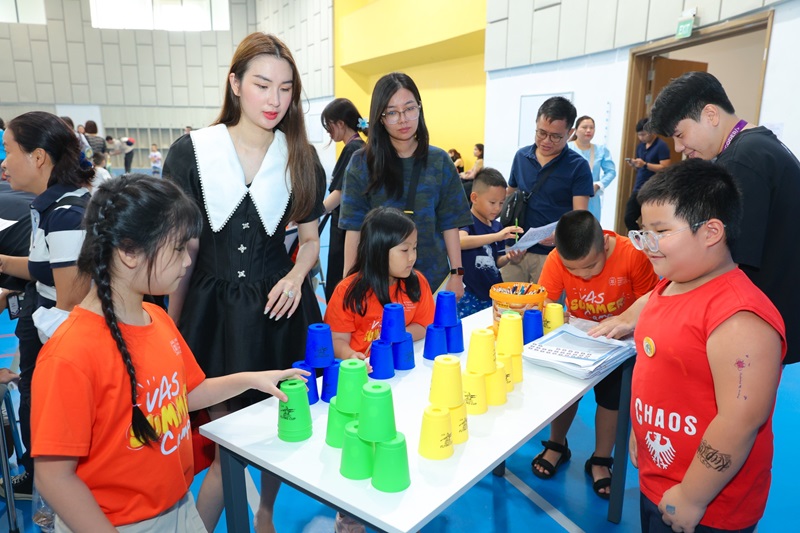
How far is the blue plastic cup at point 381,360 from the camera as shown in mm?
1562

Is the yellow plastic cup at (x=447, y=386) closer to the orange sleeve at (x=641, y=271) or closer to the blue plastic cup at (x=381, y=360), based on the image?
the blue plastic cup at (x=381, y=360)

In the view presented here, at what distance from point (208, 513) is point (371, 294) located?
0.88 metres

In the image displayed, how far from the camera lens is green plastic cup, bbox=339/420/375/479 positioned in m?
1.10

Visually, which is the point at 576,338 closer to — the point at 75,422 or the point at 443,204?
the point at 443,204

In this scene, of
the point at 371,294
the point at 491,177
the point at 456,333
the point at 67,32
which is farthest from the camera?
the point at 67,32

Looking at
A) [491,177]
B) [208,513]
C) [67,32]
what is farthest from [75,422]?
[67,32]

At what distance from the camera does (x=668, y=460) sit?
4.12ft

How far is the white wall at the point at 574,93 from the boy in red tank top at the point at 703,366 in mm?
4483

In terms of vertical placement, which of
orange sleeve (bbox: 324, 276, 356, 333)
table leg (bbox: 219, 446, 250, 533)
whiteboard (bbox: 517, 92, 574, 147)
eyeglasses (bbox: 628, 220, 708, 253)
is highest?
whiteboard (bbox: 517, 92, 574, 147)

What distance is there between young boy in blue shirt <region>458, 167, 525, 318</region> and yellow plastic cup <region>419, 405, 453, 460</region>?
1728 millimetres

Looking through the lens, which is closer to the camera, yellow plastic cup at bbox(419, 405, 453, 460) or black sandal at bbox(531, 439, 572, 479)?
yellow plastic cup at bbox(419, 405, 453, 460)

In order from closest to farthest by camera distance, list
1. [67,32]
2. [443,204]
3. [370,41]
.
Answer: [443,204]
[370,41]
[67,32]

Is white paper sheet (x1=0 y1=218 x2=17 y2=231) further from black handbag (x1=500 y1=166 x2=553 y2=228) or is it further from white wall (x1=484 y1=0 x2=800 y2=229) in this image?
white wall (x1=484 y1=0 x2=800 y2=229)

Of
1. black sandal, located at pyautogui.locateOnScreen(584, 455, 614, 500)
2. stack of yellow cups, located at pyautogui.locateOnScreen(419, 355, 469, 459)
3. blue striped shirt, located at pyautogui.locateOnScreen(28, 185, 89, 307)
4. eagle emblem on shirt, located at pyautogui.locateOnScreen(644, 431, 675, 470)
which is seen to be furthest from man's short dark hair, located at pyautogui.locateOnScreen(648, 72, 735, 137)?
blue striped shirt, located at pyautogui.locateOnScreen(28, 185, 89, 307)
